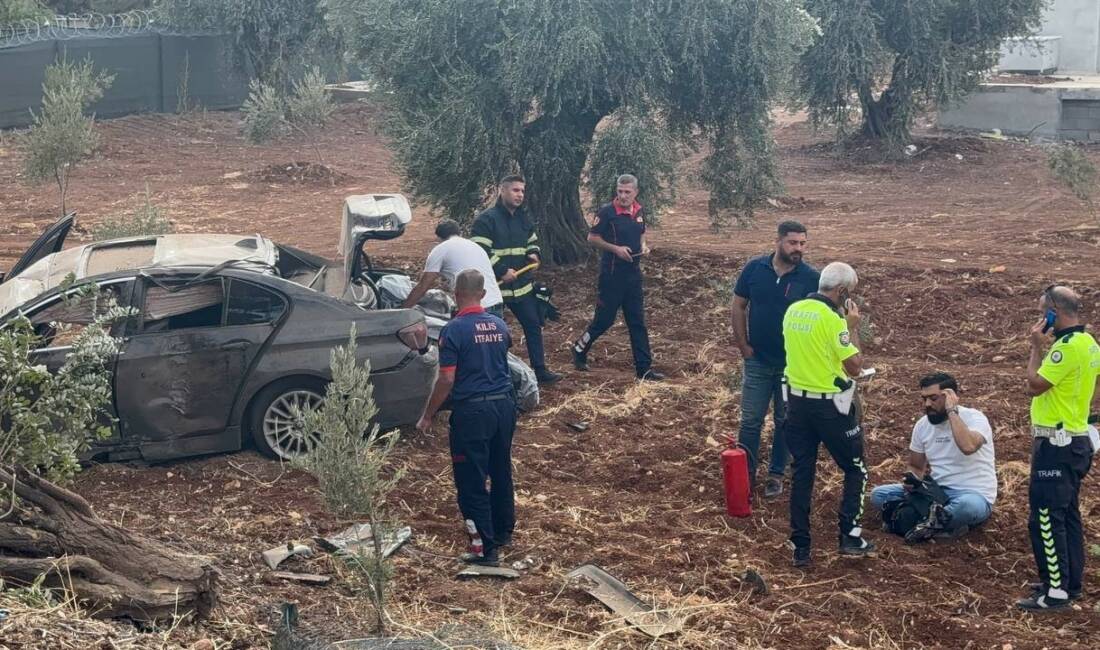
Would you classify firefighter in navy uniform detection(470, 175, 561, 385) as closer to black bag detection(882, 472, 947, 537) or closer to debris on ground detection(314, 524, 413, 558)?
debris on ground detection(314, 524, 413, 558)

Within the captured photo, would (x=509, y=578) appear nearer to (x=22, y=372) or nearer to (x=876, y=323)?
(x=22, y=372)

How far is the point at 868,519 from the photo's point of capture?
26.3 ft

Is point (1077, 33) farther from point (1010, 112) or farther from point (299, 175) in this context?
point (299, 175)

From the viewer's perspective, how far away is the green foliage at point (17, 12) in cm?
2927

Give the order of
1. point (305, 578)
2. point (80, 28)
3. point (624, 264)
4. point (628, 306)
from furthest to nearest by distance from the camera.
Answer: point (80, 28) < point (628, 306) < point (624, 264) < point (305, 578)

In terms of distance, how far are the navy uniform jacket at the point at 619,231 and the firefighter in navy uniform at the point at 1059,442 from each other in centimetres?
468

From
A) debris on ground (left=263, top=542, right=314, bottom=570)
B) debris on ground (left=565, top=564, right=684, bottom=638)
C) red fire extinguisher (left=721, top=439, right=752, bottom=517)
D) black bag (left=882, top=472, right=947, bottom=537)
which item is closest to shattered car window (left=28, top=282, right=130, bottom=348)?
debris on ground (left=263, top=542, right=314, bottom=570)

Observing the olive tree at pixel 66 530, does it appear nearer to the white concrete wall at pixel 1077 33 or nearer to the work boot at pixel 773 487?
the work boot at pixel 773 487

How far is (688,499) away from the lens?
27.9ft

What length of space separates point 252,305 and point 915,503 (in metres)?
4.48

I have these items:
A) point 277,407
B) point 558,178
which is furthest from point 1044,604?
point 558,178

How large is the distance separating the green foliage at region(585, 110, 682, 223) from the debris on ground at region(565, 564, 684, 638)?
7302mm

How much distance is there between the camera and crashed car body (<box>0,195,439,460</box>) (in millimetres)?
8547

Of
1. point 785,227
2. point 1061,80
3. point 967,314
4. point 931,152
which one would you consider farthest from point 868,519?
point 1061,80
